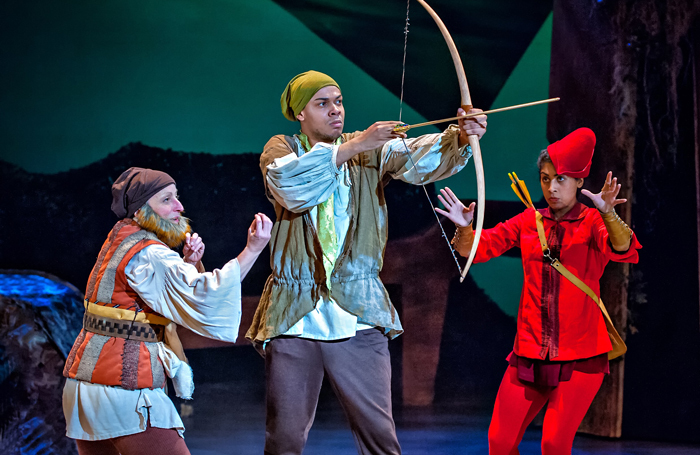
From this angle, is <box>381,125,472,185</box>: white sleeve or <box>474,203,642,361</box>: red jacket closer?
<box>381,125,472,185</box>: white sleeve

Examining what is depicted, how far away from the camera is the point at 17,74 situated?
13.6ft

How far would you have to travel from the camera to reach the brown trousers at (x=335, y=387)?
7.24 feet

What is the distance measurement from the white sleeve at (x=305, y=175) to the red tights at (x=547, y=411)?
1.23 meters

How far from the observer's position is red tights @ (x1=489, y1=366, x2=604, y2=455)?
2664 mm

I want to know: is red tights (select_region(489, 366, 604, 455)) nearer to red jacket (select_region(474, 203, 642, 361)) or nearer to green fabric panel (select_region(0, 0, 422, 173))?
red jacket (select_region(474, 203, 642, 361))

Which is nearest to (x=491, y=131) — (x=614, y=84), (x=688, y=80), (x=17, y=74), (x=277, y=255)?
(x=614, y=84)

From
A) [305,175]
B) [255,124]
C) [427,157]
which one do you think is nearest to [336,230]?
[305,175]

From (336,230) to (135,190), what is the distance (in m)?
0.71

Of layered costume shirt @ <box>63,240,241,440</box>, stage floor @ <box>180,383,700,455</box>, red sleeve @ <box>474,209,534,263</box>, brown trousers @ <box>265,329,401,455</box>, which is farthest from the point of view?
stage floor @ <box>180,383,700,455</box>

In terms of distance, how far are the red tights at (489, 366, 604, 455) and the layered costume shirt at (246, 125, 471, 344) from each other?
2.46 ft

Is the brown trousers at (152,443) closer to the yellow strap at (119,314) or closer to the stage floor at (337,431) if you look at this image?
the yellow strap at (119,314)

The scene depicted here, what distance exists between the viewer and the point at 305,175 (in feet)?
7.16

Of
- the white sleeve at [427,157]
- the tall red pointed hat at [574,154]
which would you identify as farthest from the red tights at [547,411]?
the white sleeve at [427,157]

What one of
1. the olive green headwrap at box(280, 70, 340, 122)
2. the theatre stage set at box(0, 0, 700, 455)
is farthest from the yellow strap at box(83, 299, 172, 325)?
the theatre stage set at box(0, 0, 700, 455)
